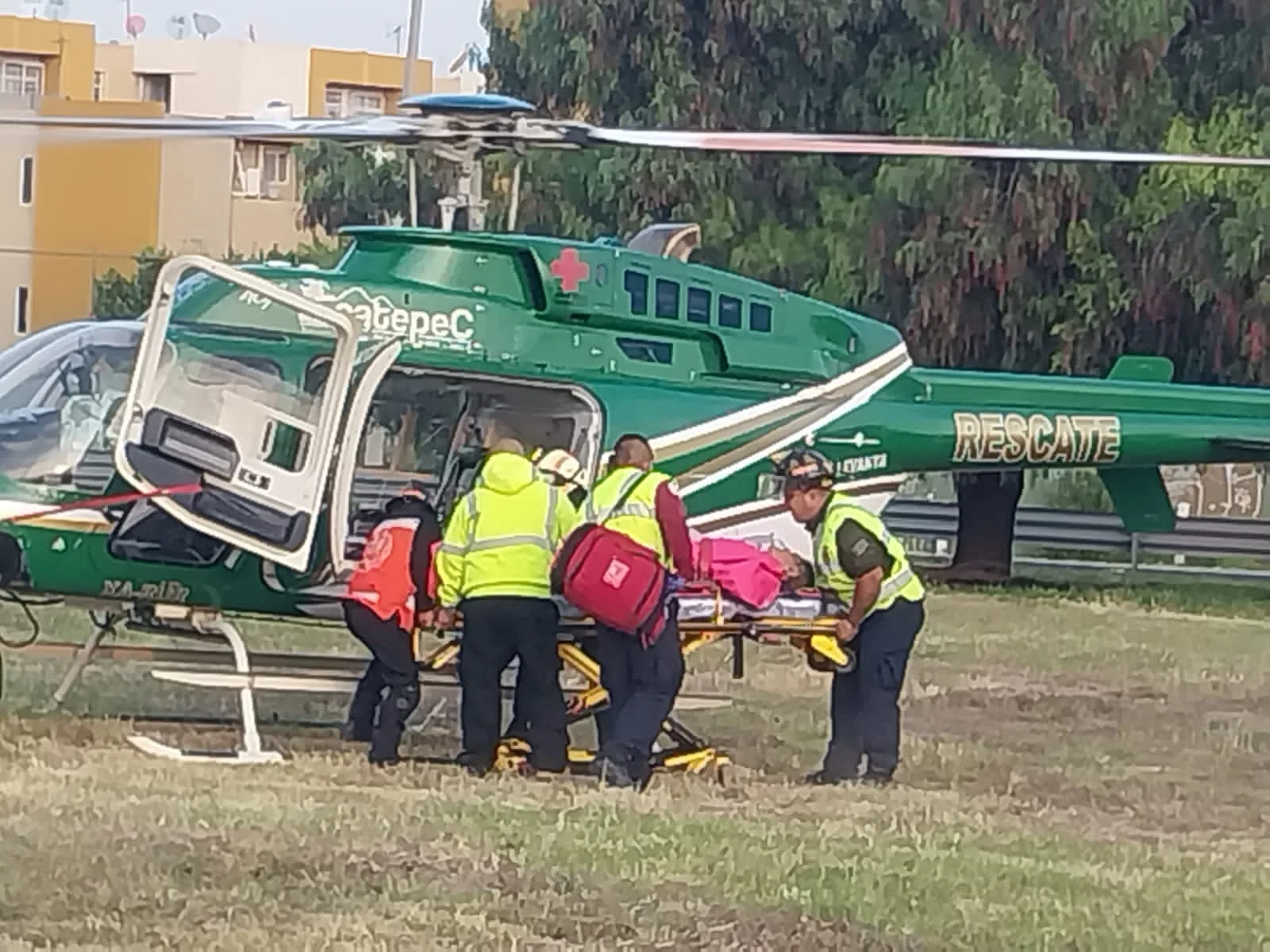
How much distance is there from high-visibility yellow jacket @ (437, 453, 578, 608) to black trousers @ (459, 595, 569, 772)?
0.25 feet

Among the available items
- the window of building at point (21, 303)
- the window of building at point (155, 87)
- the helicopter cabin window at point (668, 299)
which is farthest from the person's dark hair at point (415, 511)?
the window of building at point (155, 87)

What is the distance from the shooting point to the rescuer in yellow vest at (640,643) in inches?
469

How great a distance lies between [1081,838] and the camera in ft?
36.2

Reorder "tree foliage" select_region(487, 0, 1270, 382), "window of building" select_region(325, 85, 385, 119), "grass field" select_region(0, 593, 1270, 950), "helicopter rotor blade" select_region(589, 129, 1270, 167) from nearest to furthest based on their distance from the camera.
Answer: "grass field" select_region(0, 593, 1270, 950)
"helicopter rotor blade" select_region(589, 129, 1270, 167)
"tree foliage" select_region(487, 0, 1270, 382)
"window of building" select_region(325, 85, 385, 119)

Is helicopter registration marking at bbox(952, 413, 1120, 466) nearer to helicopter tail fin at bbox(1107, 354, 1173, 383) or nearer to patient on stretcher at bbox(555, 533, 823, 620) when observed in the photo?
helicopter tail fin at bbox(1107, 354, 1173, 383)

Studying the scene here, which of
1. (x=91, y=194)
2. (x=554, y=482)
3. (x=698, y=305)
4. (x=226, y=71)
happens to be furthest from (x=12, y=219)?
(x=554, y=482)

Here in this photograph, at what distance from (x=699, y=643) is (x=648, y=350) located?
1602 millimetres

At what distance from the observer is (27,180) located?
54.7 metres

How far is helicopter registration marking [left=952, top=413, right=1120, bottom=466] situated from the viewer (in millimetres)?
14688

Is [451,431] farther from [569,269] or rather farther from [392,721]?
[392,721]

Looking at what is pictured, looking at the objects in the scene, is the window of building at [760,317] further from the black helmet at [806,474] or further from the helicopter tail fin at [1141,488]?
the helicopter tail fin at [1141,488]

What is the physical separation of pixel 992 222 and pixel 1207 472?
12.7 meters

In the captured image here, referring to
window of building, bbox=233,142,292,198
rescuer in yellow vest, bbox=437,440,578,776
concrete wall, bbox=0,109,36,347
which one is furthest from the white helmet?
window of building, bbox=233,142,292,198

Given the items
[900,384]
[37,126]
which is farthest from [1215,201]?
[37,126]
